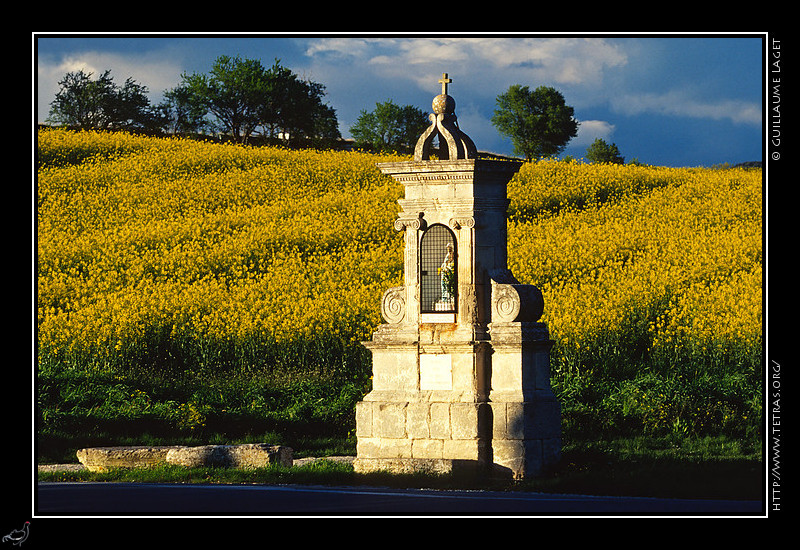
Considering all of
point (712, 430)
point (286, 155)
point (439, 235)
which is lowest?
Result: point (712, 430)

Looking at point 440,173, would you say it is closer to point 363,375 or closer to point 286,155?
point 363,375

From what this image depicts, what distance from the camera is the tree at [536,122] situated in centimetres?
6303

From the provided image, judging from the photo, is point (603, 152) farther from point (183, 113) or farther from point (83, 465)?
point (83, 465)

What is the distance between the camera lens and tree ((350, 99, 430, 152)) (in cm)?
6241

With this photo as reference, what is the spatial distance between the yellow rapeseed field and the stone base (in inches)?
265

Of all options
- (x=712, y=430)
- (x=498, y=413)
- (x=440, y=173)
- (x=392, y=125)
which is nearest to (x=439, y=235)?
(x=440, y=173)

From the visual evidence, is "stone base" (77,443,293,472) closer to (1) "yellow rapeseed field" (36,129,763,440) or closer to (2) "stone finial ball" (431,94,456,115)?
(2) "stone finial ball" (431,94,456,115)

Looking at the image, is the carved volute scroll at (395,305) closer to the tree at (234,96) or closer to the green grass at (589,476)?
the green grass at (589,476)

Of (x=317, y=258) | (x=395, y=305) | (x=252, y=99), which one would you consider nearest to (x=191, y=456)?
(x=395, y=305)

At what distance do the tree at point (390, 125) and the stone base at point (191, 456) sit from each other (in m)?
42.1

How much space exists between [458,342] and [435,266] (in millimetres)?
1237

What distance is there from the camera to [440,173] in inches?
736

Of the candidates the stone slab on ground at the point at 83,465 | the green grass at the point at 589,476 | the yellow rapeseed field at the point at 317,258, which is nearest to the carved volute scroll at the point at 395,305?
the green grass at the point at 589,476

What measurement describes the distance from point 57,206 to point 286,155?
9570 mm
